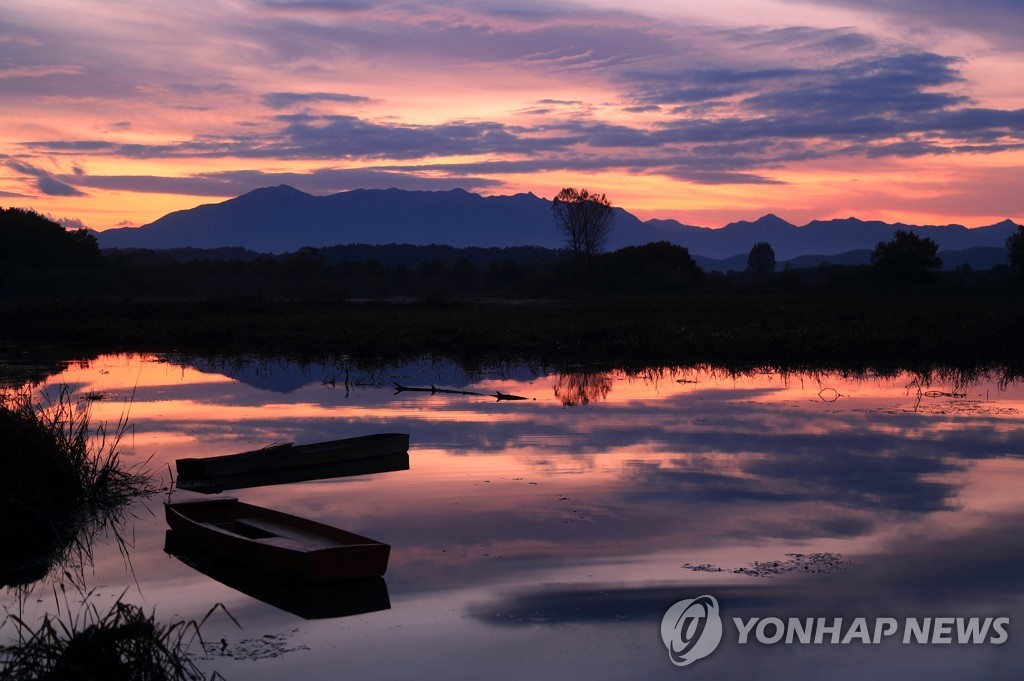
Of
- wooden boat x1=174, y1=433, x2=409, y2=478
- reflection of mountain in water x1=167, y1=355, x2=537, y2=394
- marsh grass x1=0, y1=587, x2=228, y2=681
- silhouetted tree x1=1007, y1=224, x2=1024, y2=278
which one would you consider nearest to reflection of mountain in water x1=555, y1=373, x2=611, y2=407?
reflection of mountain in water x1=167, y1=355, x2=537, y2=394

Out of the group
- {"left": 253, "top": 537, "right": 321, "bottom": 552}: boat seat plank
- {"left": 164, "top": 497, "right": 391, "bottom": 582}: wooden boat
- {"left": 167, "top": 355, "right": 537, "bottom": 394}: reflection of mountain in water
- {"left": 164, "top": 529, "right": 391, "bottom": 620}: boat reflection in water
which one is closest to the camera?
{"left": 164, "top": 529, "right": 391, "bottom": 620}: boat reflection in water

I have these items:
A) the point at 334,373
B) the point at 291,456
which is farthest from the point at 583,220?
the point at 291,456

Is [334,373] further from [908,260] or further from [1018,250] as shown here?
[1018,250]

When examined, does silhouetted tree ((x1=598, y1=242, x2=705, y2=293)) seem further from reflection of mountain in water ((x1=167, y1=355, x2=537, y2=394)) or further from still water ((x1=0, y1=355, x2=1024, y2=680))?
still water ((x1=0, y1=355, x2=1024, y2=680))

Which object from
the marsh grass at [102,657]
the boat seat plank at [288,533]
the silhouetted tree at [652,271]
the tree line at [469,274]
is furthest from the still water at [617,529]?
the silhouetted tree at [652,271]

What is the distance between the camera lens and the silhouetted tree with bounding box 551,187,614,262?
89625 mm

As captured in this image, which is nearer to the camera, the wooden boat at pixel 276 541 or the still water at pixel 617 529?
the still water at pixel 617 529

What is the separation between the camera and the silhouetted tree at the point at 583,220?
294 feet

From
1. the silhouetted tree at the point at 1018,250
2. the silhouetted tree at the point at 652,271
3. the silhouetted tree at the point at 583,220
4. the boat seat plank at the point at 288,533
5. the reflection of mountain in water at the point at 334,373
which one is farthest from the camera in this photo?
the silhouetted tree at the point at 583,220

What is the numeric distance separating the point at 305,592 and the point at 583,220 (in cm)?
8186

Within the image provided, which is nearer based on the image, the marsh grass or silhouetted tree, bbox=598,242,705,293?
the marsh grass

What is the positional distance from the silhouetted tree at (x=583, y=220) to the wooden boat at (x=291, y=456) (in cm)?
7368

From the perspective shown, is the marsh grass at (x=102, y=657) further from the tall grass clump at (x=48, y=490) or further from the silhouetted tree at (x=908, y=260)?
the silhouetted tree at (x=908, y=260)

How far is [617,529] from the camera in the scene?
38.4ft
